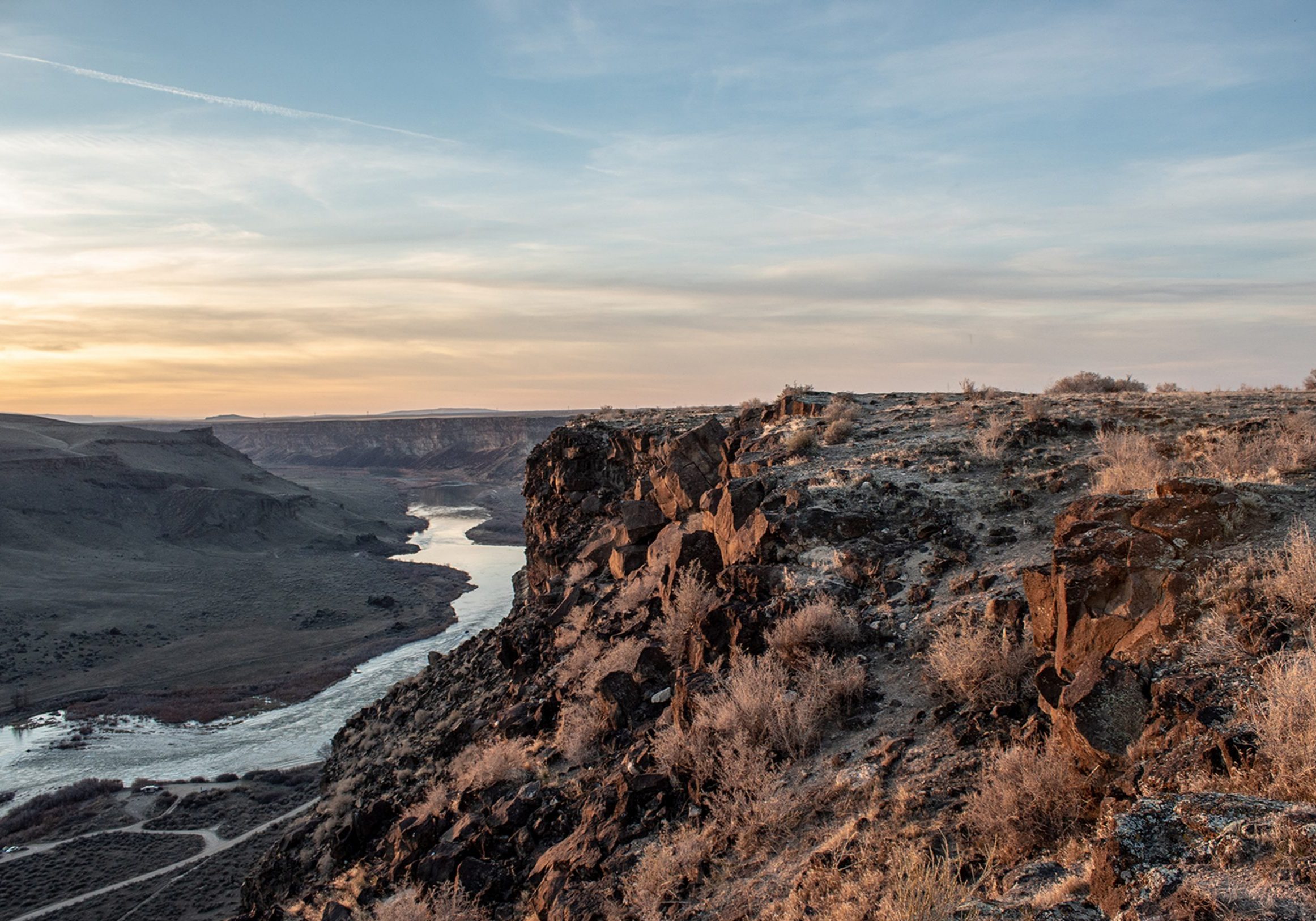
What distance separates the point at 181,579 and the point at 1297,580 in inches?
2221

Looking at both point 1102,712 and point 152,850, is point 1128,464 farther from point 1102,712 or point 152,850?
point 152,850

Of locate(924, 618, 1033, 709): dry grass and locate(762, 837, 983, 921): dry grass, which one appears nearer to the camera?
locate(762, 837, 983, 921): dry grass

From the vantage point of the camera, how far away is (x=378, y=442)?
14388cm

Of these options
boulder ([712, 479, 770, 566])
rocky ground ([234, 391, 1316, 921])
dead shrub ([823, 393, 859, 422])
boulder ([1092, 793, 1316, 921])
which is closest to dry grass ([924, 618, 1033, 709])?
rocky ground ([234, 391, 1316, 921])

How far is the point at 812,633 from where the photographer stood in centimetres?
761

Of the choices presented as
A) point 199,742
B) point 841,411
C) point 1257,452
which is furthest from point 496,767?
point 199,742

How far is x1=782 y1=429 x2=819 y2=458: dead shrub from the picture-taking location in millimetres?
12227

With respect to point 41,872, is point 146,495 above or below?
above

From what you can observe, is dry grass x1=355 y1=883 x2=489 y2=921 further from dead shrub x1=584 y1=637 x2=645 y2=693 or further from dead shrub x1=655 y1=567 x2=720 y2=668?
dead shrub x1=655 y1=567 x2=720 y2=668

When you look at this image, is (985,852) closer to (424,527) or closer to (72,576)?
(72,576)

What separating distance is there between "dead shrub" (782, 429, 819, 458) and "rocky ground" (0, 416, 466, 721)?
25.2m

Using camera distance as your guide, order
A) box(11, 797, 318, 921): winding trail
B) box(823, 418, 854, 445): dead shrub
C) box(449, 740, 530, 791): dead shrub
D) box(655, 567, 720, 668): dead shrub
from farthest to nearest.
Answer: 1. box(11, 797, 318, 921): winding trail
2. box(823, 418, 854, 445): dead shrub
3. box(449, 740, 530, 791): dead shrub
4. box(655, 567, 720, 668): dead shrub

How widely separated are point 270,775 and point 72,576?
112 feet

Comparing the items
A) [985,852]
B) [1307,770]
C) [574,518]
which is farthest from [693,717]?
[574,518]
